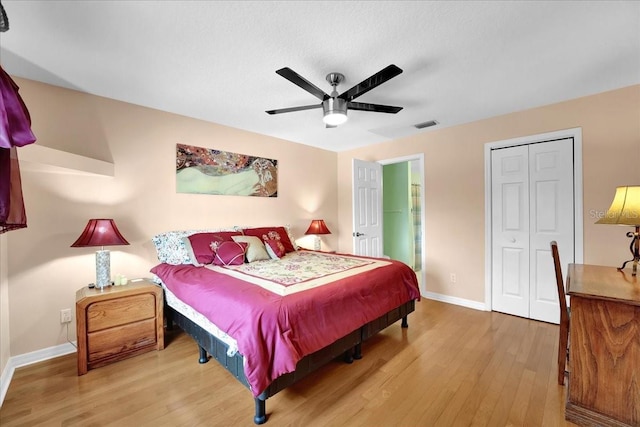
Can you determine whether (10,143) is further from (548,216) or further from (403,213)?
(403,213)

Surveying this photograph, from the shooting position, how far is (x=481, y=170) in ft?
11.2

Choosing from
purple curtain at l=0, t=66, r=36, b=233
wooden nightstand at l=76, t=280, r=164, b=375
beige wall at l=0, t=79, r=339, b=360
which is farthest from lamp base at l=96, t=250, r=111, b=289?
purple curtain at l=0, t=66, r=36, b=233

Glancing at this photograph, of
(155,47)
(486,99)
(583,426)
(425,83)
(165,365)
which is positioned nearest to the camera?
(583,426)

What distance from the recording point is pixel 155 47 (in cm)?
191

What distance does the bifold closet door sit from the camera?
289cm

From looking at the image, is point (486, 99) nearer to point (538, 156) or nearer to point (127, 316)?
point (538, 156)

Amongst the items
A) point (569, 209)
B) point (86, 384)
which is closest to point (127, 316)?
point (86, 384)

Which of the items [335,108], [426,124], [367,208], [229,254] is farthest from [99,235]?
[426,124]

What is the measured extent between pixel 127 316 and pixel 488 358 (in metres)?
3.12

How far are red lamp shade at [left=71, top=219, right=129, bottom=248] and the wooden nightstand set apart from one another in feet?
1.34

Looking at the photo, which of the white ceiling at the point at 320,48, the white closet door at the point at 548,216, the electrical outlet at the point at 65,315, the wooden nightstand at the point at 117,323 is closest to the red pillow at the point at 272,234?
the wooden nightstand at the point at 117,323

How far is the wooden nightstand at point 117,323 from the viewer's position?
2.12 metres

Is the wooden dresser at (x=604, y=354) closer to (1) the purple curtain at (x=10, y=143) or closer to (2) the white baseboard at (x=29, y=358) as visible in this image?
(1) the purple curtain at (x=10, y=143)

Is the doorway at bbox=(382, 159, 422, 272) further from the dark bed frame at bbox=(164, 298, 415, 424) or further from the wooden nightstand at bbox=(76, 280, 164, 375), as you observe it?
the wooden nightstand at bbox=(76, 280, 164, 375)
